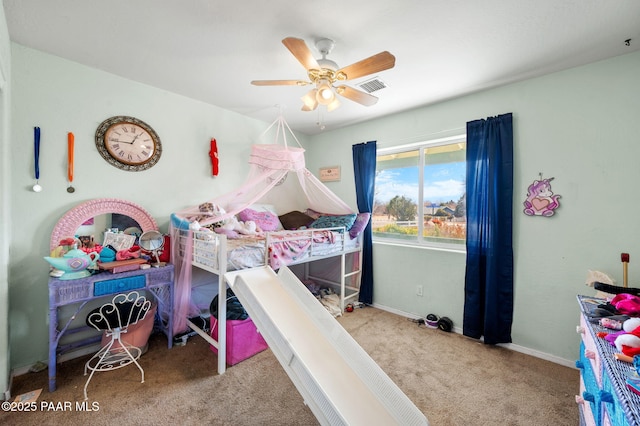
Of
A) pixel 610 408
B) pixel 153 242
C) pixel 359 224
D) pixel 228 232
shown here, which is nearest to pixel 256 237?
pixel 228 232

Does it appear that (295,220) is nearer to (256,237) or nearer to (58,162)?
(256,237)

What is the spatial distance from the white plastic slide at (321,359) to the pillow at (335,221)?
4.78 ft

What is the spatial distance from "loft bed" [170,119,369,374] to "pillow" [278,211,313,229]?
0.6 inches

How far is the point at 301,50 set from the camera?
1.65 m

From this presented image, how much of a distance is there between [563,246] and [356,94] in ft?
7.55

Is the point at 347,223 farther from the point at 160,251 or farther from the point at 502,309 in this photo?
the point at 160,251

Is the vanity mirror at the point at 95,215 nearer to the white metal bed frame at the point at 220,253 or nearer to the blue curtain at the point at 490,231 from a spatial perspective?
the white metal bed frame at the point at 220,253

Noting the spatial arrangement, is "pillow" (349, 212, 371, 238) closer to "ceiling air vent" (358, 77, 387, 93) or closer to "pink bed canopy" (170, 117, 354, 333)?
"pink bed canopy" (170, 117, 354, 333)

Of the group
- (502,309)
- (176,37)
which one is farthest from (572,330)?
(176,37)

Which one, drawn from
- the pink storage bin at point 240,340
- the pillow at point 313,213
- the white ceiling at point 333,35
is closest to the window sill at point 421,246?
the pillow at point 313,213

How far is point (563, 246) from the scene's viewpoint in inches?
94.0

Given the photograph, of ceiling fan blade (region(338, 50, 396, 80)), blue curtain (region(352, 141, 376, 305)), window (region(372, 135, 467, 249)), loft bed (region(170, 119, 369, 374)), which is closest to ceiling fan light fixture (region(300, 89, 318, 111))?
ceiling fan blade (region(338, 50, 396, 80))

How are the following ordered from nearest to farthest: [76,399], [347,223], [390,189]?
[76,399] → [347,223] → [390,189]

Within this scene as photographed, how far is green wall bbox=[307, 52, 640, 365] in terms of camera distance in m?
2.13
